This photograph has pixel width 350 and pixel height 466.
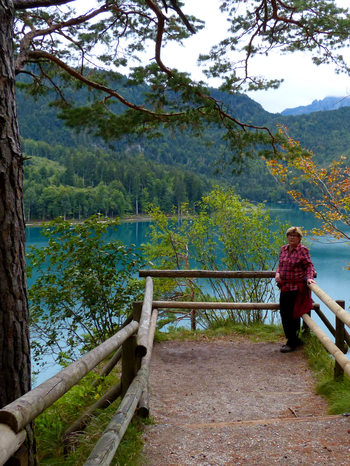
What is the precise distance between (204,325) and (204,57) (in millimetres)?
5487

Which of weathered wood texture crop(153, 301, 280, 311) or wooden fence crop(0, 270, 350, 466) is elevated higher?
wooden fence crop(0, 270, 350, 466)

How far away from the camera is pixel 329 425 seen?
2.70 meters

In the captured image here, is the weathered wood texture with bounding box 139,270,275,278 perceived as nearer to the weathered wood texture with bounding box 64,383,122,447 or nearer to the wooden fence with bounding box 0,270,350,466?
the wooden fence with bounding box 0,270,350,466

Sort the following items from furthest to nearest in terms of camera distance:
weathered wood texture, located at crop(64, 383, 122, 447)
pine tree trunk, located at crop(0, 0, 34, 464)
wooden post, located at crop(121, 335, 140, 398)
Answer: weathered wood texture, located at crop(64, 383, 122, 447), wooden post, located at crop(121, 335, 140, 398), pine tree trunk, located at crop(0, 0, 34, 464)

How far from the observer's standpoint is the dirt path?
242 cm

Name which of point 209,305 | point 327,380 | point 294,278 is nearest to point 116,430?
point 327,380

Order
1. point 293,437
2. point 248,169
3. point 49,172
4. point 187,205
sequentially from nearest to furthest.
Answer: point 293,437, point 248,169, point 187,205, point 49,172

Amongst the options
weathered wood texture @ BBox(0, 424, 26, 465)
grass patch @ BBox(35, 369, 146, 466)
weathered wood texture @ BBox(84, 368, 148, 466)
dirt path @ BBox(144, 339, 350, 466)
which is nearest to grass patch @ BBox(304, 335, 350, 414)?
dirt path @ BBox(144, 339, 350, 466)

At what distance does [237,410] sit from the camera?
3.53m

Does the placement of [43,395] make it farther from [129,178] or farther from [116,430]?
[129,178]

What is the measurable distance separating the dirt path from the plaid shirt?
2.96 ft

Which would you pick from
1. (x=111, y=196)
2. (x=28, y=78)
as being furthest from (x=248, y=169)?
(x=111, y=196)

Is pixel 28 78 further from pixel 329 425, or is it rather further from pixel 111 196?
pixel 111 196

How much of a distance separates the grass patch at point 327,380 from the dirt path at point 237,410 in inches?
4.0
